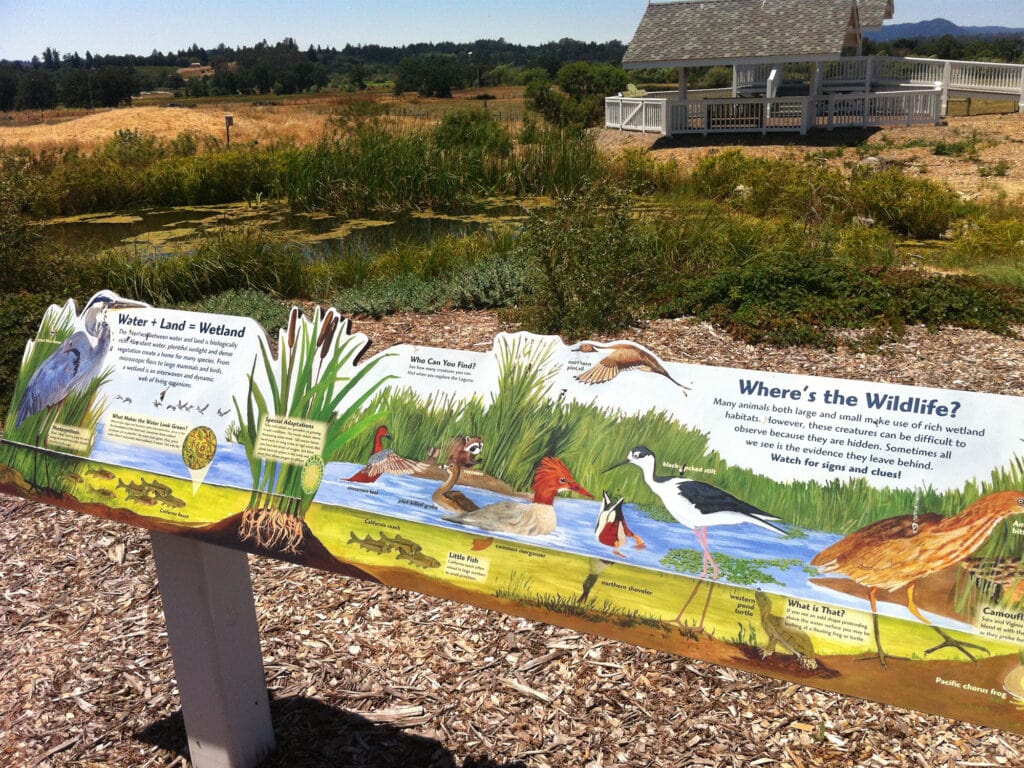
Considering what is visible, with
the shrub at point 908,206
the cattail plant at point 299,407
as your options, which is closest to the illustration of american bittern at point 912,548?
the cattail plant at point 299,407

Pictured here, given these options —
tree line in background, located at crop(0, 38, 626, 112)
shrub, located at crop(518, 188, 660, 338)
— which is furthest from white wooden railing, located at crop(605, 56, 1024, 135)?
tree line in background, located at crop(0, 38, 626, 112)

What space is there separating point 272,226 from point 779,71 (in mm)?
15538

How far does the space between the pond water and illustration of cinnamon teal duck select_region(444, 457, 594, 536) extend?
964cm

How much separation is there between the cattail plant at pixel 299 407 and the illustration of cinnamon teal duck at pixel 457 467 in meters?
0.23

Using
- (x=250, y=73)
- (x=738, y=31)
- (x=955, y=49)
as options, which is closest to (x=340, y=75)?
(x=250, y=73)

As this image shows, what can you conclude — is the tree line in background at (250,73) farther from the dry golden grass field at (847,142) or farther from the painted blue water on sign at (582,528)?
the painted blue water on sign at (582,528)

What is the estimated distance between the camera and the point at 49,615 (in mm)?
3660

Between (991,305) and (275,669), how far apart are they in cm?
586

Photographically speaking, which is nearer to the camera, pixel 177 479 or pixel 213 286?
pixel 177 479

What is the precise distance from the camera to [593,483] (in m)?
1.95

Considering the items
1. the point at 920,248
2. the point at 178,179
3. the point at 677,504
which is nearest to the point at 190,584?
the point at 677,504

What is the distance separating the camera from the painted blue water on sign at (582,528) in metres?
1.70

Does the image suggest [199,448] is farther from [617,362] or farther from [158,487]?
[617,362]

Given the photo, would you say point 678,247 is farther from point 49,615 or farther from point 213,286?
point 49,615
